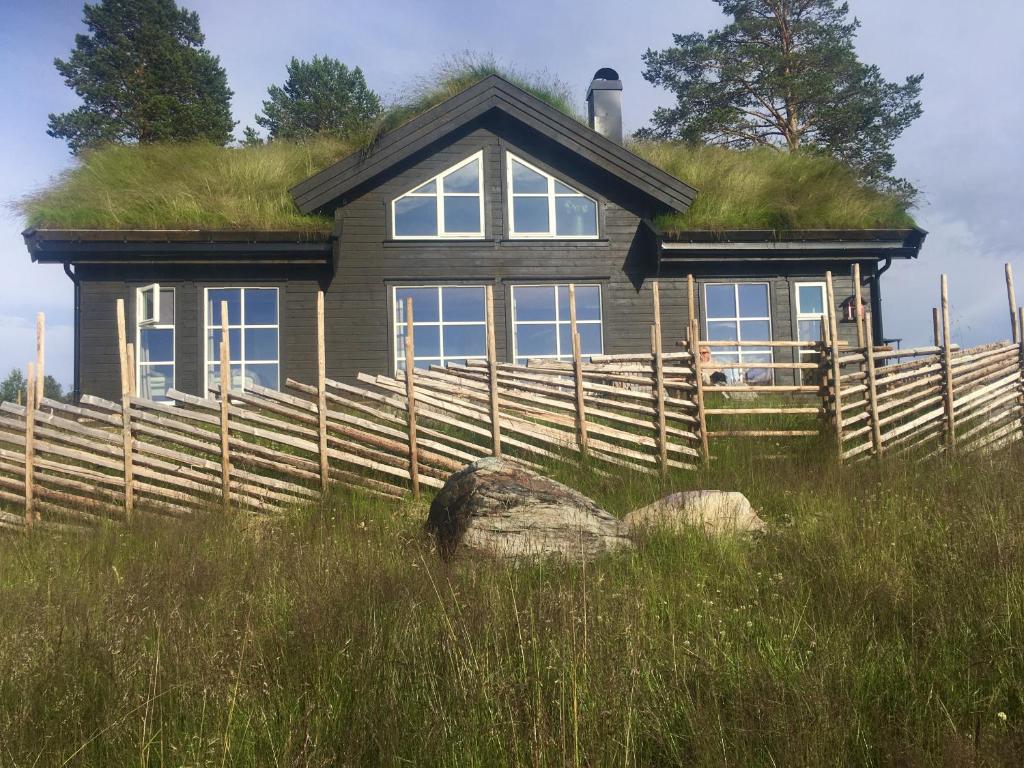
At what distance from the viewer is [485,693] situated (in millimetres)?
2785

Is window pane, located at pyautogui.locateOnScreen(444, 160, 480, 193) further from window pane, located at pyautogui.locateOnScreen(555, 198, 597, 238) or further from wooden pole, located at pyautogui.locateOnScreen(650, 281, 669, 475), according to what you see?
wooden pole, located at pyautogui.locateOnScreen(650, 281, 669, 475)

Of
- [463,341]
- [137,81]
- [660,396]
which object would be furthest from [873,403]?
[137,81]

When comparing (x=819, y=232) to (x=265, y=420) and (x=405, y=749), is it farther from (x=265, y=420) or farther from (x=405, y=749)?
(x=405, y=749)

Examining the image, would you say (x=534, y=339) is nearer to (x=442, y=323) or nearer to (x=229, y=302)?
(x=442, y=323)

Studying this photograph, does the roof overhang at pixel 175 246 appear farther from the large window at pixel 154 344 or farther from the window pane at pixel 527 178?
the window pane at pixel 527 178

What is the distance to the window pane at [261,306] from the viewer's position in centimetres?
1323

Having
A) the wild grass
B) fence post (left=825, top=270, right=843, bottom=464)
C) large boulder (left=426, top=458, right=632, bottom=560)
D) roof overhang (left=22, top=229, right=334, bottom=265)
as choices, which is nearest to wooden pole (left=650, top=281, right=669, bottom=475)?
fence post (left=825, top=270, right=843, bottom=464)

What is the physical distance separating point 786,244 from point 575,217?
3.41 metres

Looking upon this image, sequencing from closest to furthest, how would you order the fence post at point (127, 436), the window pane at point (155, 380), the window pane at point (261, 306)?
the fence post at point (127, 436) → the window pane at point (155, 380) → the window pane at point (261, 306)

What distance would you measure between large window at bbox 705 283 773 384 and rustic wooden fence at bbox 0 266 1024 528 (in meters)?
3.47

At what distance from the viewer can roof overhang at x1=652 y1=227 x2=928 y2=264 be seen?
13.4 metres

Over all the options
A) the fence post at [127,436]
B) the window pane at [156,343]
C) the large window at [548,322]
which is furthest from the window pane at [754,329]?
the fence post at [127,436]

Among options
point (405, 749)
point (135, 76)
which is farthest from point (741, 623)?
point (135, 76)

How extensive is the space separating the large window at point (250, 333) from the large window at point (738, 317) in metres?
7.06
